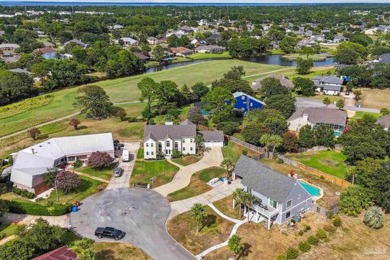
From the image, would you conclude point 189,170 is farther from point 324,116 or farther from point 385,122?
point 385,122

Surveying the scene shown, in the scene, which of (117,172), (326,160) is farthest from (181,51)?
(117,172)

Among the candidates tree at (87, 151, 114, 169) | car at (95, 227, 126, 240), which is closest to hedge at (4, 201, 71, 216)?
car at (95, 227, 126, 240)

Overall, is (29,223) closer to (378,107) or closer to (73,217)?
(73,217)

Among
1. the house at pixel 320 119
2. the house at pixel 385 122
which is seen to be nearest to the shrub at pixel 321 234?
the house at pixel 320 119

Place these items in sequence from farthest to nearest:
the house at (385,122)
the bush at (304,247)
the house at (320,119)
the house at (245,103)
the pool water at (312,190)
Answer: the house at (245,103) → the house at (320,119) → the house at (385,122) → the pool water at (312,190) → the bush at (304,247)

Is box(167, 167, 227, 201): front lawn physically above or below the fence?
below

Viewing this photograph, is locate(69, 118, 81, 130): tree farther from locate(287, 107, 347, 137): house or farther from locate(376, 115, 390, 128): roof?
locate(376, 115, 390, 128): roof

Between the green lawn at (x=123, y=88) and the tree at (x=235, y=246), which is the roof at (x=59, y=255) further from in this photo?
the green lawn at (x=123, y=88)
